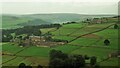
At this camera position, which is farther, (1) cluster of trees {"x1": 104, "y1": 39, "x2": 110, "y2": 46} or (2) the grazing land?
(1) cluster of trees {"x1": 104, "y1": 39, "x2": 110, "y2": 46}

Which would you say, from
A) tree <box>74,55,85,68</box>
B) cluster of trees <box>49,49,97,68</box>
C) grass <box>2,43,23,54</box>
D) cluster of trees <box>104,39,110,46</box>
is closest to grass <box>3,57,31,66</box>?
cluster of trees <box>49,49,97,68</box>

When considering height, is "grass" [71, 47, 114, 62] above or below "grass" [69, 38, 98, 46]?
below

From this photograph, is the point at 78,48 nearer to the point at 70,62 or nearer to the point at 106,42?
the point at 106,42

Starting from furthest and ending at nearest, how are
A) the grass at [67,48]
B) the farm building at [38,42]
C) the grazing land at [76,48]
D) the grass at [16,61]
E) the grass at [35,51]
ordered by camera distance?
1. the farm building at [38,42]
2. the grass at [67,48]
3. the grass at [35,51]
4. the grazing land at [76,48]
5. the grass at [16,61]

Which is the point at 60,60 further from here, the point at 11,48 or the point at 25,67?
the point at 11,48

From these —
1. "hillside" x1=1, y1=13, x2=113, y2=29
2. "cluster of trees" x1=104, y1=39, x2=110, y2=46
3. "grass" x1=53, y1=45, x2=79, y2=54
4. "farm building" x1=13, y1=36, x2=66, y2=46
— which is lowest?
"grass" x1=53, y1=45, x2=79, y2=54

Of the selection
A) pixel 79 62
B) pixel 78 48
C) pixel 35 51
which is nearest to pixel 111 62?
pixel 79 62

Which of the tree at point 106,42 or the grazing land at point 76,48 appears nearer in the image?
the grazing land at point 76,48

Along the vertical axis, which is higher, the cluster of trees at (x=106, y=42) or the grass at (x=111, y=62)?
the cluster of trees at (x=106, y=42)

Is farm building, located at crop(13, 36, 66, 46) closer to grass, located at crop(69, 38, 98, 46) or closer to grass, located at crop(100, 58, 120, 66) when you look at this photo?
grass, located at crop(69, 38, 98, 46)

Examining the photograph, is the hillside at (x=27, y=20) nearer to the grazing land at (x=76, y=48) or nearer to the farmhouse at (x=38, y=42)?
the farmhouse at (x=38, y=42)

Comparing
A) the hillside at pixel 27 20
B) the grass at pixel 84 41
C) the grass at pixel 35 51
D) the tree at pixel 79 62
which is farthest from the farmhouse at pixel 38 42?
the hillside at pixel 27 20

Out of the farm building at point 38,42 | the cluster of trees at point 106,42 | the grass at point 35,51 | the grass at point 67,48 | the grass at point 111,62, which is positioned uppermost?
the cluster of trees at point 106,42

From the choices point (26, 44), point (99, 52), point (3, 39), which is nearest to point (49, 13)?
point (3, 39)
